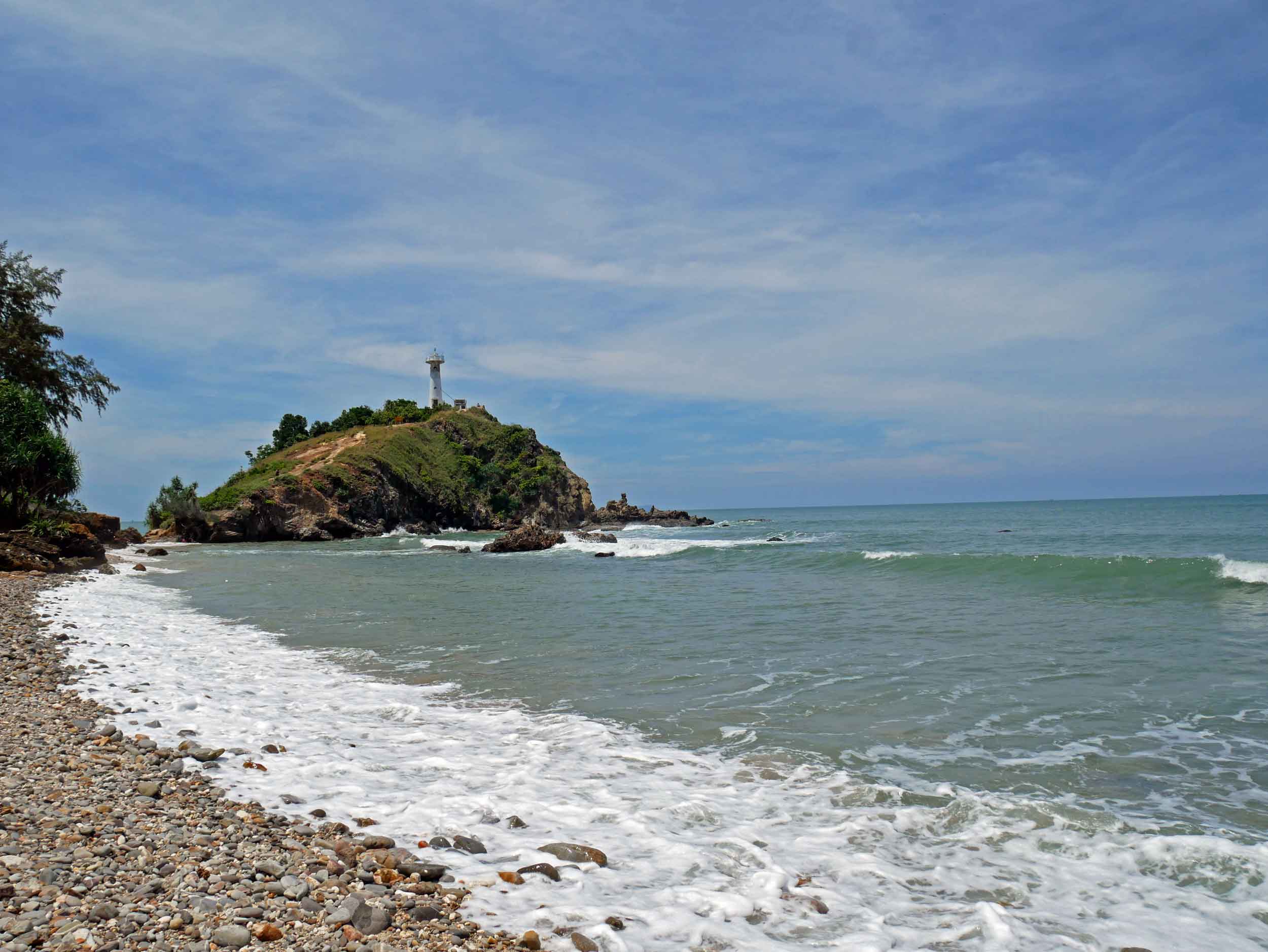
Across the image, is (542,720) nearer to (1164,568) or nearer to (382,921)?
(382,921)

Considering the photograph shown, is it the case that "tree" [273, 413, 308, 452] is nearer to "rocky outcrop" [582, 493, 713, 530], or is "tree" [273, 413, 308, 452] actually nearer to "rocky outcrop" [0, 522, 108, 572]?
"rocky outcrop" [582, 493, 713, 530]

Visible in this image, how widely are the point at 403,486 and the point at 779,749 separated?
7537 centimetres

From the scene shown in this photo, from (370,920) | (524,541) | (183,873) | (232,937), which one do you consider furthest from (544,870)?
(524,541)

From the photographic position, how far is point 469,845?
4406mm

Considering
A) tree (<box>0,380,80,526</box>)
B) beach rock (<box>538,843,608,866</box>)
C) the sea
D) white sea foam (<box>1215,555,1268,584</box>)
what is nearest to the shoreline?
the sea

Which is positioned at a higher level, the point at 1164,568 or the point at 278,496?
the point at 278,496

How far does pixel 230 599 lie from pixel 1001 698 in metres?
18.4

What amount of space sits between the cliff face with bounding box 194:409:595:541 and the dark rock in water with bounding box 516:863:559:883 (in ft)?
204

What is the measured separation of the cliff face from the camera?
210 feet

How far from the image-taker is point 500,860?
14.0 ft

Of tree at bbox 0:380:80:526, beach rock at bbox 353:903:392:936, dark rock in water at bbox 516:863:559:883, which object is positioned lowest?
dark rock in water at bbox 516:863:559:883

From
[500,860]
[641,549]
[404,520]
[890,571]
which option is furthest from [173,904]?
[404,520]

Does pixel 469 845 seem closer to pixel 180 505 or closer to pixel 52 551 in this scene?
pixel 52 551

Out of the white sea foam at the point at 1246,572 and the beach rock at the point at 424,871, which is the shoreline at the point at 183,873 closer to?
the beach rock at the point at 424,871
